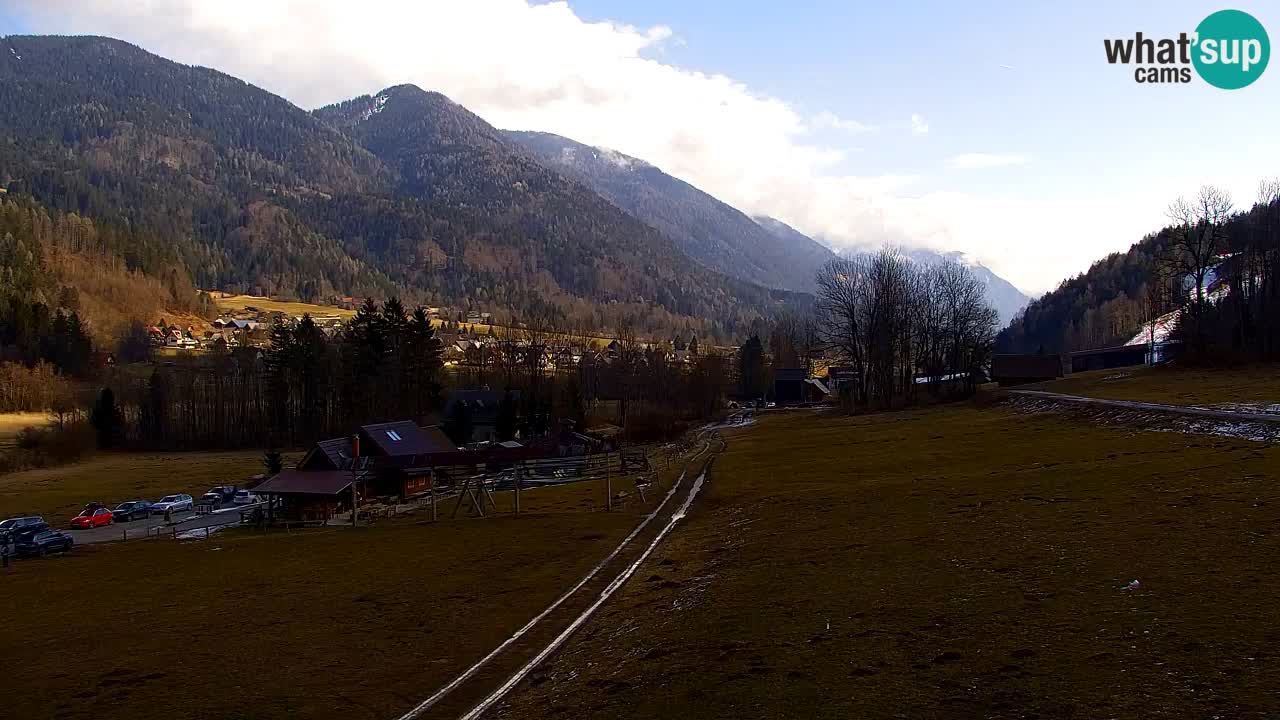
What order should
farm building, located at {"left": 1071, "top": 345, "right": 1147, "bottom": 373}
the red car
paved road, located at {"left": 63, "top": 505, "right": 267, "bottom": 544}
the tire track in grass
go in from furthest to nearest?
1. farm building, located at {"left": 1071, "top": 345, "right": 1147, "bottom": 373}
2. the red car
3. paved road, located at {"left": 63, "top": 505, "right": 267, "bottom": 544}
4. the tire track in grass

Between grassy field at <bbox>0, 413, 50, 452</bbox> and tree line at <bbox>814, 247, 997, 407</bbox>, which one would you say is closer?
tree line at <bbox>814, 247, 997, 407</bbox>

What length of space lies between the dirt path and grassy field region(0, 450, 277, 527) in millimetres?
55652

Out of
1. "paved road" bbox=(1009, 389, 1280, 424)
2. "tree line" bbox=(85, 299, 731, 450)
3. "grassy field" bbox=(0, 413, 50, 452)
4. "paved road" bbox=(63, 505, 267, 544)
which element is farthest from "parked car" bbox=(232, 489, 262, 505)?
"paved road" bbox=(1009, 389, 1280, 424)

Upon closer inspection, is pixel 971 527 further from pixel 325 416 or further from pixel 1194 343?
pixel 325 416

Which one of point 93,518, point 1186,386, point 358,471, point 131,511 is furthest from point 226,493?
point 1186,386

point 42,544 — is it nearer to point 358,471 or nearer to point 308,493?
point 308,493

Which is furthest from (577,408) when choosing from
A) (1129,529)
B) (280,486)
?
(1129,529)

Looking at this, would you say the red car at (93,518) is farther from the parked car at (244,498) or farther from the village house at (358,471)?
the village house at (358,471)

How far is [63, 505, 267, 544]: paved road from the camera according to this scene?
56.2m

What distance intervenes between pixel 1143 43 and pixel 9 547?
75432mm

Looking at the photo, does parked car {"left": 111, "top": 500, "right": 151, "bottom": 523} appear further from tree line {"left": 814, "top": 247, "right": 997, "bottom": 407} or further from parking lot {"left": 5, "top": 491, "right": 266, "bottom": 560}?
tree line {"left": 814, "top": 247, "right": 997, "bottom": 407}

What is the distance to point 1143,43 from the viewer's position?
4366 cm

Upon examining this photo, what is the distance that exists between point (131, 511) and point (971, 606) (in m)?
70.0

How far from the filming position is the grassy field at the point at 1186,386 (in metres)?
51.8
